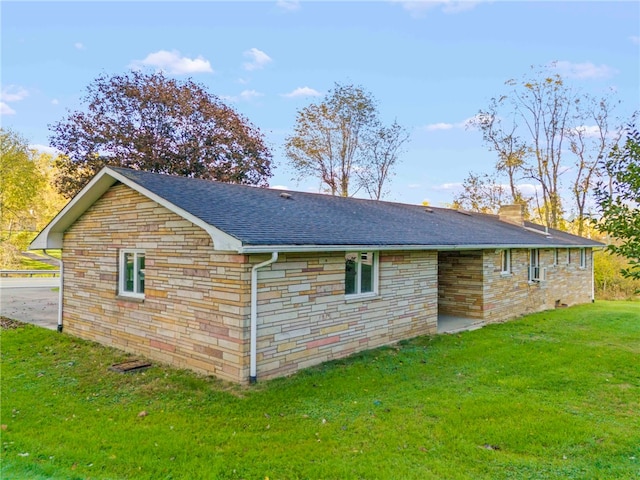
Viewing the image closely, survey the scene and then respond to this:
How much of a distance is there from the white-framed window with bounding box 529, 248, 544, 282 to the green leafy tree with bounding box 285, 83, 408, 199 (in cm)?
1621

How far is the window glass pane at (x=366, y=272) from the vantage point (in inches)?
332

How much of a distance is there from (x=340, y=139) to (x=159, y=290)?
24049mm

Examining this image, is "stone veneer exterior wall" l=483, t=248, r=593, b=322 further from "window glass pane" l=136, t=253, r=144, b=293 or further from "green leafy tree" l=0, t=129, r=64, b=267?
"green leafy tree" l=0, t=129, r=64, b=267

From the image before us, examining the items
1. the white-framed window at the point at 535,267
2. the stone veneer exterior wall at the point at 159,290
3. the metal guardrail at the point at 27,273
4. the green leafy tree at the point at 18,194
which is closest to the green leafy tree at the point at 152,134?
the green leafy tree at the point at 18,194

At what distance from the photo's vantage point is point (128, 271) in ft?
28.0

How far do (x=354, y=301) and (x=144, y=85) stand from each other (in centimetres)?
1881

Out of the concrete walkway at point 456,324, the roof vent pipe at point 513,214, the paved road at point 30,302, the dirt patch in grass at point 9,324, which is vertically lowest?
the paved road at point 30,302

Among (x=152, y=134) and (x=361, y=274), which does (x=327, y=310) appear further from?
(x=152, y=134)

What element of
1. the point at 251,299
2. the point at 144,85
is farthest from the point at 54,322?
the point at 144,85

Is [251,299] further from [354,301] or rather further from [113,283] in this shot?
[113,283]

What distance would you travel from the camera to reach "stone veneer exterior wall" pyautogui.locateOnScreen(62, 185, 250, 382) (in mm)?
6387

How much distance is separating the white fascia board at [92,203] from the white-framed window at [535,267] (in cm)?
1285

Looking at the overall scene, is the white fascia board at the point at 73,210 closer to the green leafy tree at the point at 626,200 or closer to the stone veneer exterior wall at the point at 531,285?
the green leafy tree at the point at 626,200

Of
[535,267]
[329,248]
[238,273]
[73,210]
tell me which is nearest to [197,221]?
[238,273]
